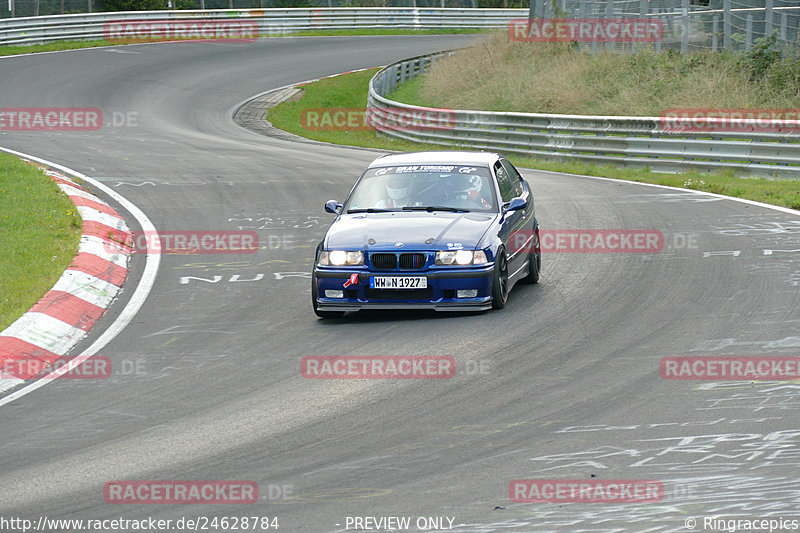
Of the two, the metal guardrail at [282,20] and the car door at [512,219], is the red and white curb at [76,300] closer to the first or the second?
the car door at [512,219]

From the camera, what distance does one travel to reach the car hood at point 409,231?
1054 centimetres

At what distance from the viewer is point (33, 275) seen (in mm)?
11891

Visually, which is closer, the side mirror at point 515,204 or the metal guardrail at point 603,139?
the side mirror at point 515,204

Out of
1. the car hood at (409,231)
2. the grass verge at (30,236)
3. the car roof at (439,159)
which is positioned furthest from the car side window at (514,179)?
the grass verge at (30,236)

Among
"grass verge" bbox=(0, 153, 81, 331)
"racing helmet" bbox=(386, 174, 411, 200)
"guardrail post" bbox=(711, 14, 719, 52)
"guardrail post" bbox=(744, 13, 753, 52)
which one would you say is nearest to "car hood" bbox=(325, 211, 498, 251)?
"racing helmet" bbox=(386, 174, 411, 200)

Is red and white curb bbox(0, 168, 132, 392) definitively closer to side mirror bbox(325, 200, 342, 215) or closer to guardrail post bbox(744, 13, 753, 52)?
side mirror bbox(325, 200, 342, 215)

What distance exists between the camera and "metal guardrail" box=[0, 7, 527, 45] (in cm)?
4378

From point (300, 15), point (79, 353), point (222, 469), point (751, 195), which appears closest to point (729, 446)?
point (222, 469)

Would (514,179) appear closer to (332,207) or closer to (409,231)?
(332,207)

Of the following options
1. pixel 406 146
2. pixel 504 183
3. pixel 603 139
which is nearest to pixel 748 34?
pixel 603 139

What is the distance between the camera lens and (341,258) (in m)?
10.6

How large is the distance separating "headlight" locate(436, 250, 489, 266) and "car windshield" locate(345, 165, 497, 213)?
42.9 inches

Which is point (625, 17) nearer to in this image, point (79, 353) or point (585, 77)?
point (585, 77)

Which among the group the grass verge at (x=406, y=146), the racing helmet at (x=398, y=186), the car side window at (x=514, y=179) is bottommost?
the grass verge at (x=406, y=146)
